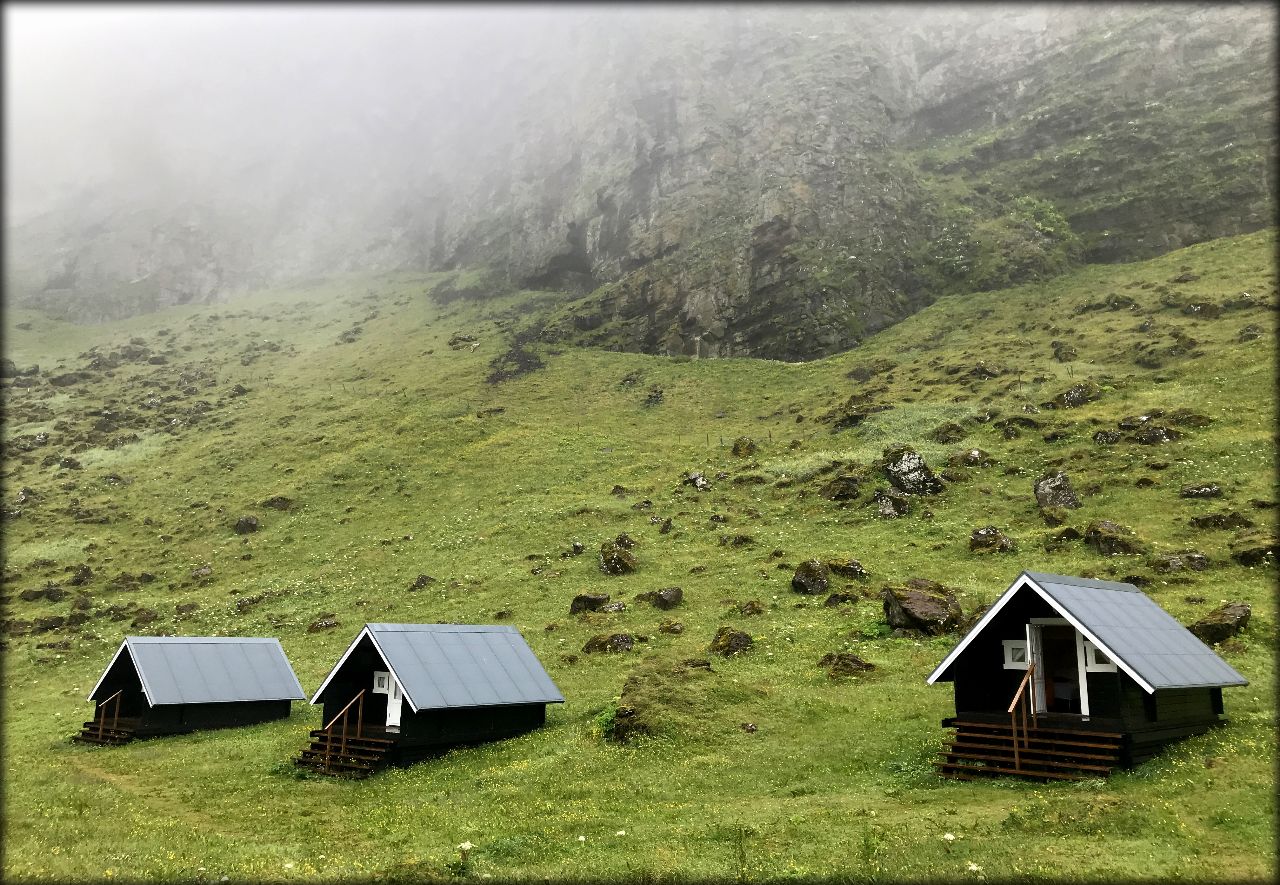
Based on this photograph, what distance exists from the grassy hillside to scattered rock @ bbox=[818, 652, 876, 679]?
2.74 feet

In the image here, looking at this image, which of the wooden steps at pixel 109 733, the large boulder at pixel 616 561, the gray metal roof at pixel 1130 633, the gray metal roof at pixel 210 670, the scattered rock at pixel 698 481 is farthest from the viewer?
the scattered rock at pixel 698 481

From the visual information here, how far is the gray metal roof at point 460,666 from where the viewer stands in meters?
30.8

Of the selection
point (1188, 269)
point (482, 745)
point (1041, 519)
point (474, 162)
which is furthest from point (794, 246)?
point (474, 162)

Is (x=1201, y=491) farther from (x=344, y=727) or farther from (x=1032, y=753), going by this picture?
(x=344, y=727)

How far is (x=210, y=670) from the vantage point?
135 feet

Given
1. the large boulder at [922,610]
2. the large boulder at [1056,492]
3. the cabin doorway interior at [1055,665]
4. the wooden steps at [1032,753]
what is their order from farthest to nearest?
the large boulder at [1056,492] → the large boulder at [922,610] → the cabin doorway interior at [1055,665] → the wooden steps at [1032,753]

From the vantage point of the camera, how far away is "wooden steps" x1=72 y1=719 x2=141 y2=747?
38.1m

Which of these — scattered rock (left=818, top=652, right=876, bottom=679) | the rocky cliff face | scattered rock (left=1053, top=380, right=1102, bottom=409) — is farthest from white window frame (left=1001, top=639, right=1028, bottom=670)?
the rocky cliff face

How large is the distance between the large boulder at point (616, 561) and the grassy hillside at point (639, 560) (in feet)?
4.31

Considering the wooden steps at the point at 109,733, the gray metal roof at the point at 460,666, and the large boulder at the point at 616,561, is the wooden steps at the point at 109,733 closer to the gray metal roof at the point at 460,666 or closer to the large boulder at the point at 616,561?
the gray metal roof at the point at 460,666

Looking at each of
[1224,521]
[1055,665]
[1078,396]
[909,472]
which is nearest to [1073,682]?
[1055,665]

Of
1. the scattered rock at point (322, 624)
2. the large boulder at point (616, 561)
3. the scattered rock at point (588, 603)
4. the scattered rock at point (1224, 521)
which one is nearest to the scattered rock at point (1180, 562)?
the scattered rock at point (1224, 521)

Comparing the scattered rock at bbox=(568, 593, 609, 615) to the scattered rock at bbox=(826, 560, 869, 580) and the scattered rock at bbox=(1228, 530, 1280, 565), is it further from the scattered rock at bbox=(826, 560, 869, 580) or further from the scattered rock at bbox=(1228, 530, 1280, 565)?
the scattered rock at bbox=(1228, 530, 1280, 565)

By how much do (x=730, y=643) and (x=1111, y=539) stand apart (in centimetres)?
2291
